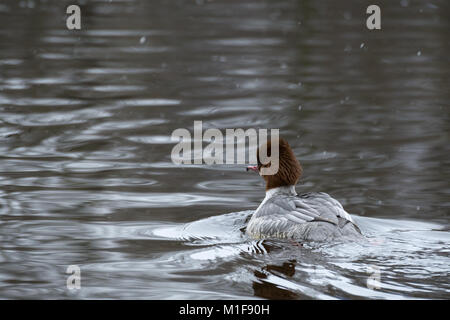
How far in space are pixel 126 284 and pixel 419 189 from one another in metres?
3.91

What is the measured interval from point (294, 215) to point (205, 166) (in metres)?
2.73

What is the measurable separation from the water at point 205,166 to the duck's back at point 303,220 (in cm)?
18

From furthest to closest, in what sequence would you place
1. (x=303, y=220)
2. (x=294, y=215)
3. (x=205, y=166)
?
(x=205, y=166) → (x=294, y=215) → (x=303, y=220)

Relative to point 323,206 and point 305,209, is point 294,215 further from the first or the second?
point 323,206

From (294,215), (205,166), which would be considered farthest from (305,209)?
(205,166)

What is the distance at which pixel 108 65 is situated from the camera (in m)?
15.9

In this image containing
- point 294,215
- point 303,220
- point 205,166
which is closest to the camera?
point 303,220

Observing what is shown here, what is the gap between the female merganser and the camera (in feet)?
23.0

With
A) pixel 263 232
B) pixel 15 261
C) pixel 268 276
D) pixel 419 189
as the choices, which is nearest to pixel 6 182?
pixel 15 261

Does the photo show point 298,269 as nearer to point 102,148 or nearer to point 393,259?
point 393,259

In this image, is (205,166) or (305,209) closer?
(305,209)

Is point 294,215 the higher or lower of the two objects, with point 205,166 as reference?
lower

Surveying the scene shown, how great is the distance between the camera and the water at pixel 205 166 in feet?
20.6

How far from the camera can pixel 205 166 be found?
9852 millimetres
